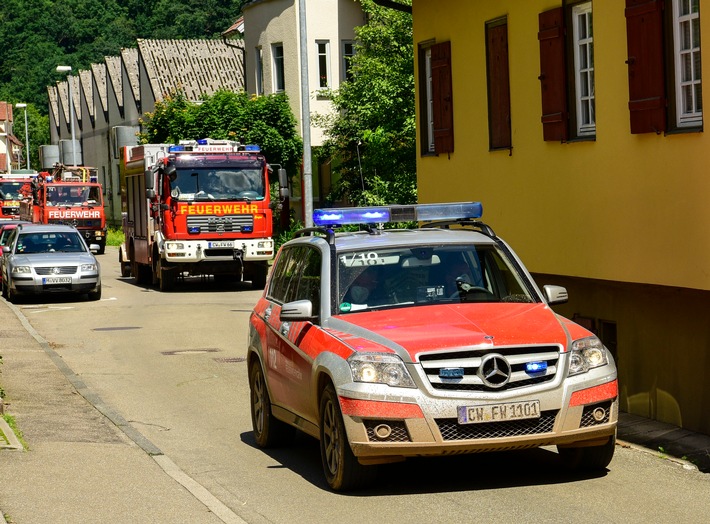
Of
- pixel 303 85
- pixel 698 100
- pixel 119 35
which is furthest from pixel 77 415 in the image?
pixel 119 35

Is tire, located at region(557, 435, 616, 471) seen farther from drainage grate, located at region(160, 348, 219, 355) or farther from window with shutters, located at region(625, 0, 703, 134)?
drainage grate, located at region(160, 348, 219, 355)

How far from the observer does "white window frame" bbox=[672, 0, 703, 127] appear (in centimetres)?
1147

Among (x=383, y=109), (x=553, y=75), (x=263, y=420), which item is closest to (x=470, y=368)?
(x=263, y=420)

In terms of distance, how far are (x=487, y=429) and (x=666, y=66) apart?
15.8ft

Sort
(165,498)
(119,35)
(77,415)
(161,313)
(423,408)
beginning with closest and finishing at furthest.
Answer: (423,408) < (165,498) < (77,415) < (161,313) < (119,35)

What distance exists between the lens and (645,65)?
12086mm

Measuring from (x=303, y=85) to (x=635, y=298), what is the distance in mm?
14547

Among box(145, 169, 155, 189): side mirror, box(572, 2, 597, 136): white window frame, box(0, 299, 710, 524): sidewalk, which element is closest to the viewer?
box(0, 299, 710, 524): sidewalk

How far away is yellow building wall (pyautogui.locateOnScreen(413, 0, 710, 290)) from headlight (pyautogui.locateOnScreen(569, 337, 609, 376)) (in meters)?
2.75

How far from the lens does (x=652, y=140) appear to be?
39.3 ft

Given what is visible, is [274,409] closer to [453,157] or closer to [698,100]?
[698,100]

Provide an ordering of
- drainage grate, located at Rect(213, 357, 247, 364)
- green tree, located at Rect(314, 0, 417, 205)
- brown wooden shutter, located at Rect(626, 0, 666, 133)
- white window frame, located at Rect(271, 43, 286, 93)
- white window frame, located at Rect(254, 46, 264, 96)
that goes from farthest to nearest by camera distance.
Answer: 1. white window frame, located at Rect(254, 46, 264, 96)
2. white window frame, located at Rect(271, 43, 286, 93)
3. green tree, located at Rect(314, 0, 417, 205)
4. drainage grate, located at Rect(213, 357, 247, 364)
5. brown wooden shutter, located at Rect(626, 0, 666, 133)

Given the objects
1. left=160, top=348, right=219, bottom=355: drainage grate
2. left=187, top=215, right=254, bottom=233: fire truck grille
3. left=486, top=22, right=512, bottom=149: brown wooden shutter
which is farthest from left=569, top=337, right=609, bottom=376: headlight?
left=187, top=215, right=254, bottom=233: fire truck grille

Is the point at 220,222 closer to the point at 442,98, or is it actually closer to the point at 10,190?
the point at 442,98
